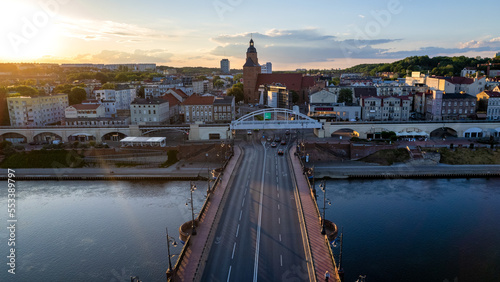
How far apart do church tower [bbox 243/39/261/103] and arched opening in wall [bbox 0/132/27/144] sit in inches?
2254

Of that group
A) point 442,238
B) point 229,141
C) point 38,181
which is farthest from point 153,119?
point 442,238

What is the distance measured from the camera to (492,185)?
42.2 metres

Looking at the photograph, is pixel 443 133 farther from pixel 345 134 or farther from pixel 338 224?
pixel 338 224

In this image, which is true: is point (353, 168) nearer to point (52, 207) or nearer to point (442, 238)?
point (442, 238)

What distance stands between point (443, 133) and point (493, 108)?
13579 mm

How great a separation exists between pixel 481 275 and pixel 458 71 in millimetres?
109207

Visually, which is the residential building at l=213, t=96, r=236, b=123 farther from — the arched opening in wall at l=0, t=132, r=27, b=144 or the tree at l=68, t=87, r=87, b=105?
the tree at l=68, t=87, r=87, b=105

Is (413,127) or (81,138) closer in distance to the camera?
(413,127)

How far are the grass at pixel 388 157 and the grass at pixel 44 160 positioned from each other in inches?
1646

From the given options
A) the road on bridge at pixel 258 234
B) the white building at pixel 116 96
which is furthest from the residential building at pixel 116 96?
the road on bridge at pixel 258 234

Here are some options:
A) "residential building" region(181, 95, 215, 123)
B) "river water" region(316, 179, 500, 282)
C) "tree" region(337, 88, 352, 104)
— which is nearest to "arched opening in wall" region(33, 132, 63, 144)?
"residential building" region(181, 95, 215, 123)

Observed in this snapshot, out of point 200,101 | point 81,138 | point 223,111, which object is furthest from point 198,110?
point 81,138

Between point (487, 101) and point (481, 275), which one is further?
point (487, 101)

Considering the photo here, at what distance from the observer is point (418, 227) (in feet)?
102
